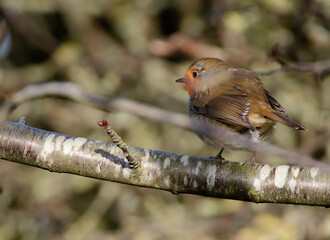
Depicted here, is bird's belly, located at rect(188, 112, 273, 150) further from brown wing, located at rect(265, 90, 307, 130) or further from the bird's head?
the bird's head

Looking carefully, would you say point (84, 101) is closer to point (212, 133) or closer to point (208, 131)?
point (208, 131)

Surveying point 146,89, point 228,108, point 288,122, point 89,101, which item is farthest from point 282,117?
point 146,89

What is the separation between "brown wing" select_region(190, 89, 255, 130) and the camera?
3.20m

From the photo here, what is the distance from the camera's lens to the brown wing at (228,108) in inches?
126

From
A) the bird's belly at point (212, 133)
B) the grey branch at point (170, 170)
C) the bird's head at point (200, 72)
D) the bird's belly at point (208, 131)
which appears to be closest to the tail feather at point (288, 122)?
the bird's belly at point (212, 133)

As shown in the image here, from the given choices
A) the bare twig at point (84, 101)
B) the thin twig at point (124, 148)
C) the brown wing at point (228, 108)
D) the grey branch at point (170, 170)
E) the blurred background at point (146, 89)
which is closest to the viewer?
the thin twig at point (124, 148)

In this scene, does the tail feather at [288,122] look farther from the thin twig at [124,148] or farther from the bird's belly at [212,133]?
the thin twig at [124,148]

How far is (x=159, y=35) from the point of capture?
6988 millimetres

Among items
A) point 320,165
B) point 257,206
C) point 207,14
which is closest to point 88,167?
point 320,165

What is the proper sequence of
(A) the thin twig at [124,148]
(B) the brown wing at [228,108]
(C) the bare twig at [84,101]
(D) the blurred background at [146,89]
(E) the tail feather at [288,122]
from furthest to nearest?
(D) the blurred background at [146,89]
(C) the bare twig at [84,101]
(B) the brown wing at [228,108]
(E) the tail feather at [288,122]
(A) the thin twig at [124,148]

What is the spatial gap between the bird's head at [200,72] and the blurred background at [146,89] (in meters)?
0.93

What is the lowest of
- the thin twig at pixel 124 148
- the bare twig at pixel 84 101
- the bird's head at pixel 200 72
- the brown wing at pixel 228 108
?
the thin twig at pixel 124 148

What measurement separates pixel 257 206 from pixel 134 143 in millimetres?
1737

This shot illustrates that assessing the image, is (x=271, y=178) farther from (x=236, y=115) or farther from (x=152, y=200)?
(x=152, y=200)
